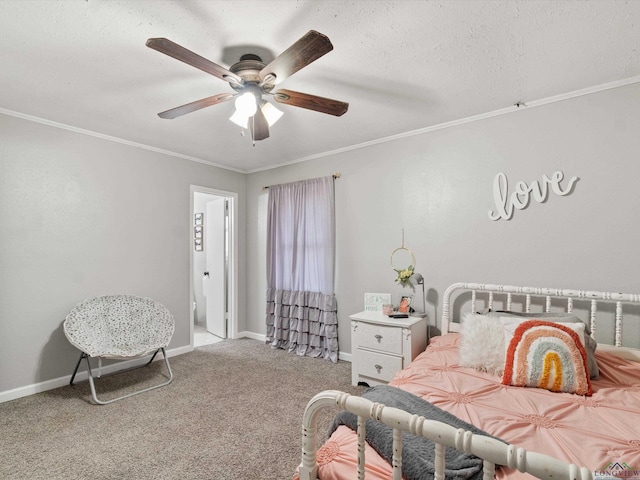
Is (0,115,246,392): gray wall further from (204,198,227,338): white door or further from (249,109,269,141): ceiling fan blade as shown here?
(249,109,269,141): ceiling fan blade

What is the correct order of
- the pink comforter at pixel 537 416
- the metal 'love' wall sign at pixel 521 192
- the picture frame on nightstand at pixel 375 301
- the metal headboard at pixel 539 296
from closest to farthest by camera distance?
the pink comforter at pixel 537 416
the metal headboard at pixel 539 296
the metal 'love' wall sign at pixel 521 192
the picture frame on nightstand at pixel 375 301

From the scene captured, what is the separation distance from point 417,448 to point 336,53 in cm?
203

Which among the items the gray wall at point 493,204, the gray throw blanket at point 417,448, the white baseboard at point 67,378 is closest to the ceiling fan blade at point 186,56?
the gray throw blanket at point 417,448

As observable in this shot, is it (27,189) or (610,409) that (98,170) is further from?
(610,409)

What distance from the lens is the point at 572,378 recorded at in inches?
66.4

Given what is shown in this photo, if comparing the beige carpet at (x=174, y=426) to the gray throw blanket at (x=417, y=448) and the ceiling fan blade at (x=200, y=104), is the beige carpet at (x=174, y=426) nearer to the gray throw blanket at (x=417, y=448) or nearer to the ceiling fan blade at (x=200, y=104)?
the gray throw blanket at (x=417, y=448)

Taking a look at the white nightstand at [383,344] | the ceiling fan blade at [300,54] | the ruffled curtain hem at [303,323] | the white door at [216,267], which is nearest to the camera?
the ceiling fan blade at [300,54]

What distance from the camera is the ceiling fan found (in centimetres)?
147

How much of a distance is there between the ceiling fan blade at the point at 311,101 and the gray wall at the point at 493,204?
1.46m

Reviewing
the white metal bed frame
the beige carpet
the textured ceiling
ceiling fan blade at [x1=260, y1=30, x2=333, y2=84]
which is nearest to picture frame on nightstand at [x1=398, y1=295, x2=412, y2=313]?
the beige carpet

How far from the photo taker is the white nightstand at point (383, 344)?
2.76m

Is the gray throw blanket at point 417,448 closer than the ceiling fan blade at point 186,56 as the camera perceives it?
Yes

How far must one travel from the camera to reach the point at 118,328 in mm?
3197

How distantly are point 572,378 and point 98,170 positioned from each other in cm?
419
